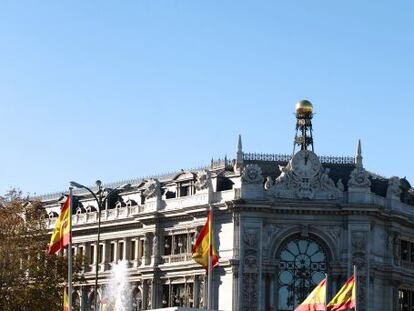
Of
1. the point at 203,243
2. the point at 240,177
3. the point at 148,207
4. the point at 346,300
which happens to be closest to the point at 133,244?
the point at 148,207

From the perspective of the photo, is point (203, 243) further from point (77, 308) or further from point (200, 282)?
point (77, 308)

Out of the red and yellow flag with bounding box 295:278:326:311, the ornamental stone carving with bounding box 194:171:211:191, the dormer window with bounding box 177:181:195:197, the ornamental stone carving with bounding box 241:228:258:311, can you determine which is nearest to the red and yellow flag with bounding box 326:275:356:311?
the red and yellow flag with bounding box 295:278:326:311

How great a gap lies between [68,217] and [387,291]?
1645 inches

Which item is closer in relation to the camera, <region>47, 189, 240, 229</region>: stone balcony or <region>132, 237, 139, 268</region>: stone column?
<region>47, 189, 240, 229</region>: stone balcony

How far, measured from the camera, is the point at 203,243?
257ft

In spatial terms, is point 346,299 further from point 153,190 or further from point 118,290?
point 118,290

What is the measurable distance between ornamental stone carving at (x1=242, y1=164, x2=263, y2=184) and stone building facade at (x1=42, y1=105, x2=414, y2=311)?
8 cm

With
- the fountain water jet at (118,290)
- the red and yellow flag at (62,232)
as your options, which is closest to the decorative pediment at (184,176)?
the fountain water jet at (118,290)

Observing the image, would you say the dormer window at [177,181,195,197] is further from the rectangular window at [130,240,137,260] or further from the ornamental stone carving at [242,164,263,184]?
the ornamental stone carving at [242,164,263,184]

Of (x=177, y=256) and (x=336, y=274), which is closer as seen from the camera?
(x=336, y=274)

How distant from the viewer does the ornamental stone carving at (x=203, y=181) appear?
→ 10750 cm

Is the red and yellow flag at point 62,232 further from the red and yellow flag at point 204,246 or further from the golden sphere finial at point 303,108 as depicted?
the golden sphere finial at point 303,108

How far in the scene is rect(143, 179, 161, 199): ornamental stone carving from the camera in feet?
372

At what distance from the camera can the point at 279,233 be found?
340ft
